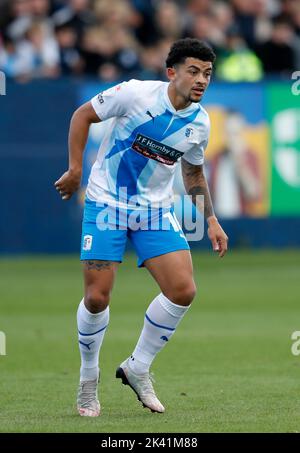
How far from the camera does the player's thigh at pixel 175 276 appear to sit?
8297 millimetres

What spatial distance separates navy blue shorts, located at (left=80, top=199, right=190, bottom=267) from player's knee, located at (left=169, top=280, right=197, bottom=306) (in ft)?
0.85

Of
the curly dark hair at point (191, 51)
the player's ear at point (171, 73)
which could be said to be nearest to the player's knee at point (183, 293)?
the player's ear at point (171, 73)

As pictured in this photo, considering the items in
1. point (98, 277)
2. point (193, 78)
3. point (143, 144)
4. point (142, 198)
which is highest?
point (193, 78)

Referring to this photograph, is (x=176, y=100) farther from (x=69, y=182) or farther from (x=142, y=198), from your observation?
(x=69, y=182)

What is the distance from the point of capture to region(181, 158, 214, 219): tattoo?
344 inches

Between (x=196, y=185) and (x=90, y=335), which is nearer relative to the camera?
(x=90, y=335)

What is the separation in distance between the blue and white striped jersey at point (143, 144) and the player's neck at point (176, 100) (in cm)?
3

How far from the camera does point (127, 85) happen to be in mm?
8406

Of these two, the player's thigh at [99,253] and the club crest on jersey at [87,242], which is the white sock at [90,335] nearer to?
the player's thigh at [99,253]

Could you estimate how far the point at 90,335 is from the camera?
8398 mm

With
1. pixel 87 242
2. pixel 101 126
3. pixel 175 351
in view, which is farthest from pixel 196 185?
pixel 101 126

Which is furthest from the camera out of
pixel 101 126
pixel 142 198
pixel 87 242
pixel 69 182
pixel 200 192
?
pixel 101 126

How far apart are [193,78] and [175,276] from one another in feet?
4.25

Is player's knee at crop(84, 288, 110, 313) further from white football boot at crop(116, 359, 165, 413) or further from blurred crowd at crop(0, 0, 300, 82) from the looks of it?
blurred crowd at crop(0, 0, 300, 82)
